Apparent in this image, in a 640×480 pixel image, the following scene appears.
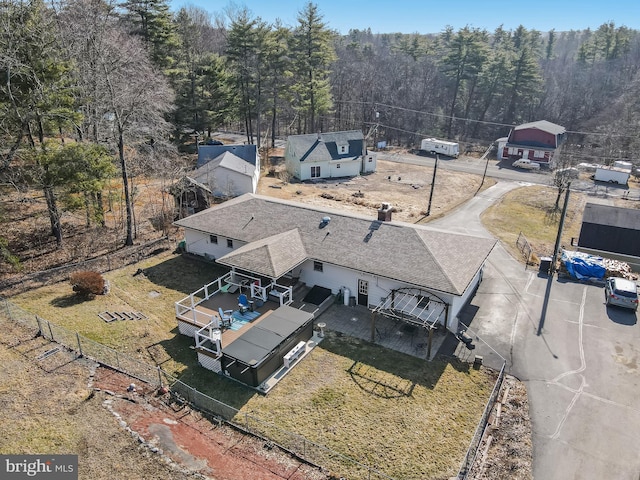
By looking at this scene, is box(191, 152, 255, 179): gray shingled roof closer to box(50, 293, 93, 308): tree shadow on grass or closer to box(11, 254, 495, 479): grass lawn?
box(11, 254, 495, 479): grass lawn

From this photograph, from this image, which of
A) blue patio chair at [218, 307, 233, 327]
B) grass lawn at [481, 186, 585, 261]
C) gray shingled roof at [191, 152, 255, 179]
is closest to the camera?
blue patio chair at [218, 307, 233, 327]

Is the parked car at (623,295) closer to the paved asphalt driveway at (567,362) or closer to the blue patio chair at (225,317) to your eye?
the paved asphalt driveway at (567,362)

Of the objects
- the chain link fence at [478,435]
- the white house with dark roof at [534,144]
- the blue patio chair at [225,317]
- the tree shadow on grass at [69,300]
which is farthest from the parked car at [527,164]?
the tree shadow on grass at [69,300]

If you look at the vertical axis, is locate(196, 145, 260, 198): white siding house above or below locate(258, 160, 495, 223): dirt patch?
above

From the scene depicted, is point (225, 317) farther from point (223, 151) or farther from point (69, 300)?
point (223, 151)

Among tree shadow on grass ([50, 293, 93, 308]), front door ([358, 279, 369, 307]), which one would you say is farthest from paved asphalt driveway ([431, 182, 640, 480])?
tree shadow on grass ([50, 293, 93, 308])
